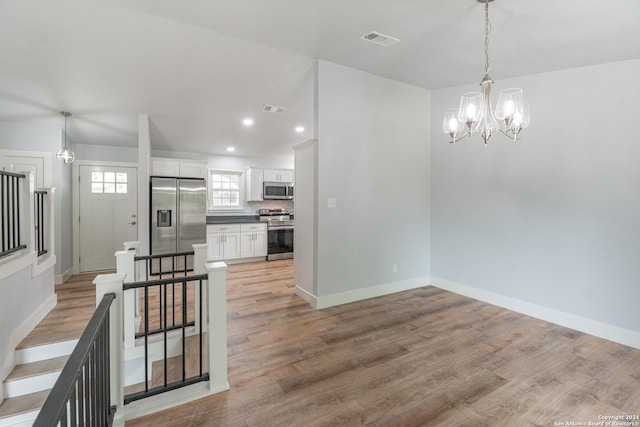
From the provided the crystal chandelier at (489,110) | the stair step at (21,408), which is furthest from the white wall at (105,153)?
the crystal chandelier at (489,110)

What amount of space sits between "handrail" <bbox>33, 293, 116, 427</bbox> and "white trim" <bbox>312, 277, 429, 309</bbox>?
227 cm

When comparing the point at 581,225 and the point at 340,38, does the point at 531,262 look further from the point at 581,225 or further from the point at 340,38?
the point at 340,38

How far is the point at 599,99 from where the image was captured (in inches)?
115

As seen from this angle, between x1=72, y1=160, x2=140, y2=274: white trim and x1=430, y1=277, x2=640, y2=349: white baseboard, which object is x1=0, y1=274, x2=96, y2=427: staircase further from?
x1=430, y1=277, x2=640, y2=349: white baseboard

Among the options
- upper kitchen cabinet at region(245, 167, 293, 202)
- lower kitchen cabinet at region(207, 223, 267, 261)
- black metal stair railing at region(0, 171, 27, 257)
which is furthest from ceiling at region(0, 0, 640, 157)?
upper kitchen cabinet at region(245, 167, 293, 202)

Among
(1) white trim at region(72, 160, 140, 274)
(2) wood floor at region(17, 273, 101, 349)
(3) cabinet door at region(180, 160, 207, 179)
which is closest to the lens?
(2) wood floor at region(17, 273, 101, 349)

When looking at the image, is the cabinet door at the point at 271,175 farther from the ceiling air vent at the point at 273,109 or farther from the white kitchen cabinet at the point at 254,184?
the ceiling air vent at the point at 273,109

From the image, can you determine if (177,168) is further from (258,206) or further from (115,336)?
(115,336)

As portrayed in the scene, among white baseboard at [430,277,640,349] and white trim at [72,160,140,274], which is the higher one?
white trim at [72,160,140,274]

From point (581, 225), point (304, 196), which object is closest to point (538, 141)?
point (581, 225)

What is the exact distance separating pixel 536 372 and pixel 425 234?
2356 millimetres

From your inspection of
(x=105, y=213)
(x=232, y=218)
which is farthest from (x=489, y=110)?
(x=105, y=213)

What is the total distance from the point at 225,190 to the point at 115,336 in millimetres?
5619

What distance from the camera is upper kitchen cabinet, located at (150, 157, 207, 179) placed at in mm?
5406
